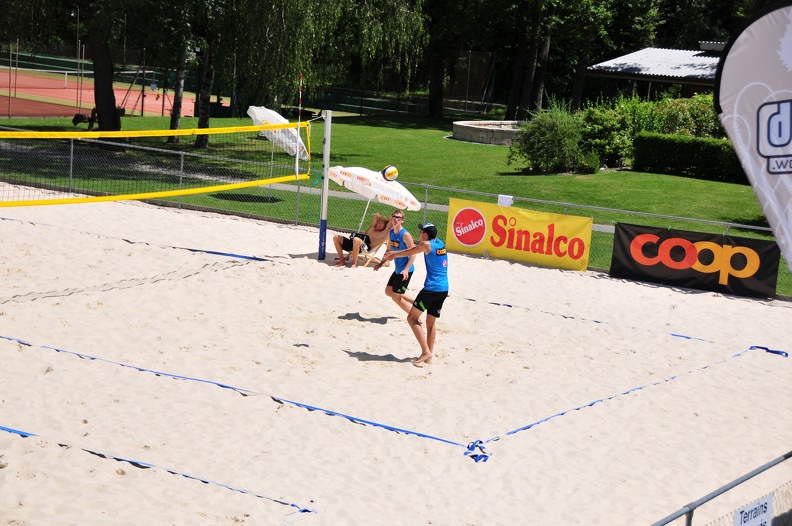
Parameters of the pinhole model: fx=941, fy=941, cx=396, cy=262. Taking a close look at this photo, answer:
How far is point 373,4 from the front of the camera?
28.2 meters

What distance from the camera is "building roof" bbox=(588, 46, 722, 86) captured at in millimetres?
35719

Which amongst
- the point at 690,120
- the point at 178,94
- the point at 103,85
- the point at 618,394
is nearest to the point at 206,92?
the point at 178,94

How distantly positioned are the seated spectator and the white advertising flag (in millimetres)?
9486

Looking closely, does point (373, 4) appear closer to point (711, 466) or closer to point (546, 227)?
point (546, 227)

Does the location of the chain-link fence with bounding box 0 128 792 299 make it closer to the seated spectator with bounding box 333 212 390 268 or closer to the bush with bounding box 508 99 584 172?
the seated spectator with bounding box 333 212 390 268

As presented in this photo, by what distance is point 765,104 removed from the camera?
6.05 m

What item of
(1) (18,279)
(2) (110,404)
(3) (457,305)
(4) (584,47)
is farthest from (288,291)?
(4) (584,47)

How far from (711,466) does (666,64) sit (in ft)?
105

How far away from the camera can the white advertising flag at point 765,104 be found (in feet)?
19.5

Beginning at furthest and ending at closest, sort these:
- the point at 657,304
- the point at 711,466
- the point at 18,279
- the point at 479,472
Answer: the point at 657,304 < the point at 18,279 < the point at 711,466 < the point at 479,472

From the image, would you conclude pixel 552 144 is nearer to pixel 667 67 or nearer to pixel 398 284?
pixel 667 67

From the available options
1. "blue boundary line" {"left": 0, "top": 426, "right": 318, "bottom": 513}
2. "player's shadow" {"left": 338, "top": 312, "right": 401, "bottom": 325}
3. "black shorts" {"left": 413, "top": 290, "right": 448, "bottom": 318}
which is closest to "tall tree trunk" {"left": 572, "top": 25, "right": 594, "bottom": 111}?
"player's shadow" {"left": 338, "top": 312, "right": 401, "bottom": 325}

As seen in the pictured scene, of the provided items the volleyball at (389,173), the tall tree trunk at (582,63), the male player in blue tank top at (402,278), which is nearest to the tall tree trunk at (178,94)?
the volleyball at (389,173)

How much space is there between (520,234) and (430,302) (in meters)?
6.46
